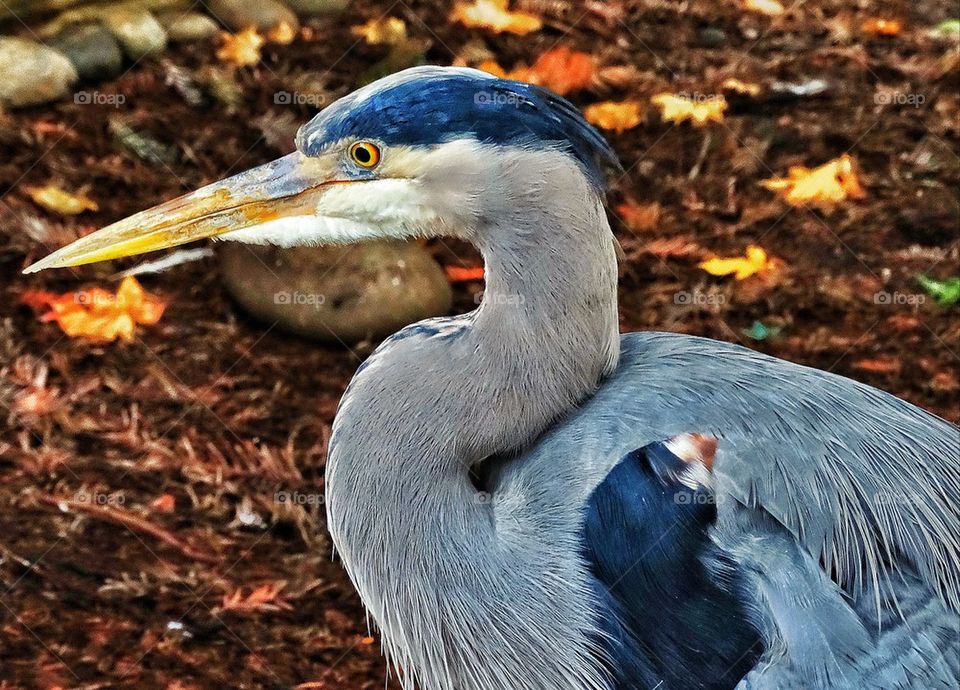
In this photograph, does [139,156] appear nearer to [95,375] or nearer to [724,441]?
[95,375]

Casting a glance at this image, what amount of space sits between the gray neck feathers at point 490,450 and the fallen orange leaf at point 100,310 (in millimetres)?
2171

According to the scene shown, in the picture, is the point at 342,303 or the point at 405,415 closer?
the point at 405,415

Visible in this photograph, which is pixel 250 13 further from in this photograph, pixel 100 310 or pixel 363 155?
pixel 363 155

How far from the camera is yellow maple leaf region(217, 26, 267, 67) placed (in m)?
5.58

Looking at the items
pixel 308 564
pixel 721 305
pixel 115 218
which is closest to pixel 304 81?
pixel 115 218

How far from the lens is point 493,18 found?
19.4 feet

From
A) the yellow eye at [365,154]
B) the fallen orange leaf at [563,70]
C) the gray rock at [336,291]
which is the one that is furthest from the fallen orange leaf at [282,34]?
the yellow eye at [365,154]

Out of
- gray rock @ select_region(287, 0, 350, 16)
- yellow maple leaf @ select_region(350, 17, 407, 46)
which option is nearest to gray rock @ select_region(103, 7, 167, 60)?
gray rock @ select_region(287, 0, 350, 16)

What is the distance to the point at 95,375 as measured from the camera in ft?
Answer: 13.9

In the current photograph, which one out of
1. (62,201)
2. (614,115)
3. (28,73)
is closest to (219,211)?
(62,201)

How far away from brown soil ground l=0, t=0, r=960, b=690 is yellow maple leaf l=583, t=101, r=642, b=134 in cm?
8

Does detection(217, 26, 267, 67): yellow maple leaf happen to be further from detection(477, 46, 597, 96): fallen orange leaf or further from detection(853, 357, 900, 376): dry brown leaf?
detection(853, 357, 900, 376): dry brown leaf

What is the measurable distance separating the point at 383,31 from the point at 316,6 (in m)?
0.42

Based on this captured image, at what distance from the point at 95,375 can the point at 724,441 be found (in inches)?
106
